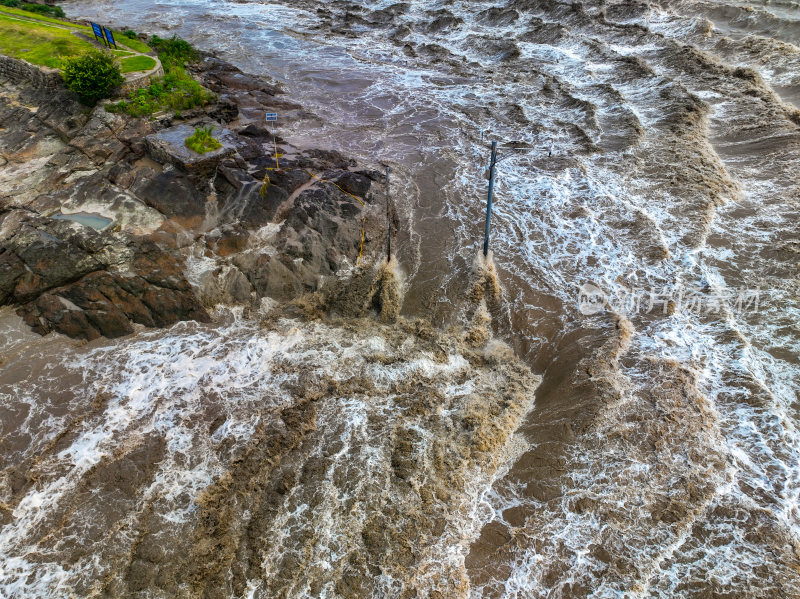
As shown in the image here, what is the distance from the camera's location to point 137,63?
65.5 ft

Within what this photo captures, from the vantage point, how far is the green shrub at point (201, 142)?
1554cm

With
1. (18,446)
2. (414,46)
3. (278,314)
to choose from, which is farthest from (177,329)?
(414,46)

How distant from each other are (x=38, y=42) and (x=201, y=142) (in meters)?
12.3

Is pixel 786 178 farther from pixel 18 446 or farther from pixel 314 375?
pixel 18 446

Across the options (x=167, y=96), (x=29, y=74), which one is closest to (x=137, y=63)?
(x=167, y=96)

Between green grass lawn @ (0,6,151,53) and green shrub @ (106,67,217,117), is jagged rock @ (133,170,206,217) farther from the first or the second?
green grass lawn @ (0,6,151,53)

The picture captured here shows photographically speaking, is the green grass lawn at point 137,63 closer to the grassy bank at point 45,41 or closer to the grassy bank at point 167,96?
the grassy bank at point 45,41

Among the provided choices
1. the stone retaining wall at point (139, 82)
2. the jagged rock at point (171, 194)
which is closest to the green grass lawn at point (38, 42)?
the stone retaining wall at point (139, 82)

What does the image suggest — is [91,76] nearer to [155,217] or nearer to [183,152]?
[183,152]

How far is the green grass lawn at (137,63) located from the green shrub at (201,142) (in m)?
6.33

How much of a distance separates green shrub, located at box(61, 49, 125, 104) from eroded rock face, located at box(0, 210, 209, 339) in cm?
681

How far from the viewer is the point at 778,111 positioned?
765 inches

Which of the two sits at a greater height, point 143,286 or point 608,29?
point 608,29

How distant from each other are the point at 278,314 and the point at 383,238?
4.23 metres
